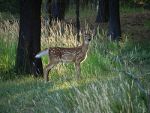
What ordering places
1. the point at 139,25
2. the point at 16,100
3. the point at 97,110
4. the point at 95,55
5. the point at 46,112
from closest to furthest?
the point at 97,110 → the point at 46,112 → the point at 16,100 → the point at 95,55 → the point at 139,25

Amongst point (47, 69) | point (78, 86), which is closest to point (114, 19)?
point (47, 69)

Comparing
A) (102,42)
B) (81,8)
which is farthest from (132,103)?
(81,8)

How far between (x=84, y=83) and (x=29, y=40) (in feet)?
10.9

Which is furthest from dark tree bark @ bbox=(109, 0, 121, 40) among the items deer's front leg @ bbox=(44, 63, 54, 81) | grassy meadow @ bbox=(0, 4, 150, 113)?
deer's front leg @ bbox=(44, 63, 54, 81)

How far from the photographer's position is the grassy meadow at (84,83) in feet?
23.8

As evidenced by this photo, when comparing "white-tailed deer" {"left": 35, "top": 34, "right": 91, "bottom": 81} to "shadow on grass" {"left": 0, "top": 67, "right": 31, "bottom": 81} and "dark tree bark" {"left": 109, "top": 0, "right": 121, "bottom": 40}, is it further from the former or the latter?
"dark tree bark" {"left": 109, "top": 0, "right": 121, "bottom": 40}

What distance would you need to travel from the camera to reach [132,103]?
7160mm

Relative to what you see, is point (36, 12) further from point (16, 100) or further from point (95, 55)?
point (16, 100)

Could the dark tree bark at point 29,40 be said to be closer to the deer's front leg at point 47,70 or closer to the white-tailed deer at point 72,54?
the deer's front leg at point 47,70

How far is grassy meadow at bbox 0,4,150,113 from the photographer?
23.8 ft

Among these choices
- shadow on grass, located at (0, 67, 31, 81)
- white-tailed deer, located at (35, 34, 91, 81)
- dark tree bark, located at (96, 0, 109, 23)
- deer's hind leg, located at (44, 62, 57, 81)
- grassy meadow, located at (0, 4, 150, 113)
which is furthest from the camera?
dark tree bark, located at (96, 0, 109, 23)

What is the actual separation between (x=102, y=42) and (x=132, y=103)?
9.02 meters

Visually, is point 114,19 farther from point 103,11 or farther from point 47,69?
point 47,69

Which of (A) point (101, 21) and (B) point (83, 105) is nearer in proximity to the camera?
(B) point (83, 105)
